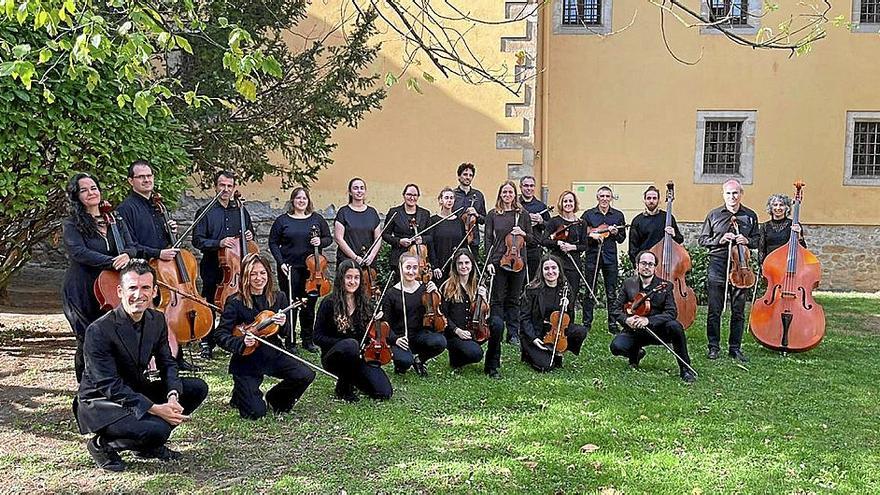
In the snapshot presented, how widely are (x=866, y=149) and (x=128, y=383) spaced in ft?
40.5

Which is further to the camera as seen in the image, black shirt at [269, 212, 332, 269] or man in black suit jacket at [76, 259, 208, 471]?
black shirt at [269, 212, 332, 269]

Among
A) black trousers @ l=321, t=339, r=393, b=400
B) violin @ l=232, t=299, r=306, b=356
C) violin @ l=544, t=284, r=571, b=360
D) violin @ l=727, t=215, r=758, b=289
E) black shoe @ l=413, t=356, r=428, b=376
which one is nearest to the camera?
violin @ l=232, t=299, r=306, b=356

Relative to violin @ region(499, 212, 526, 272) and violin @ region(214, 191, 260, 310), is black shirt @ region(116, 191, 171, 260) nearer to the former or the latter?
violin @ region(214, 191, 260, 310)

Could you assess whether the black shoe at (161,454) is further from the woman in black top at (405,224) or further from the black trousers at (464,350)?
the woman in black top at (405,224)

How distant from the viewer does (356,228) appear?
22.5ft

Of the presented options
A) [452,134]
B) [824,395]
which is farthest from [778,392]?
[452,134]

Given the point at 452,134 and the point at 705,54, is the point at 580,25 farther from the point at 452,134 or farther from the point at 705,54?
the point at 452,134

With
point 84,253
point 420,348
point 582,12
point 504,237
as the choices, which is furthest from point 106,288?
point 582,12

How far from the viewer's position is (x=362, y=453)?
4.39 m

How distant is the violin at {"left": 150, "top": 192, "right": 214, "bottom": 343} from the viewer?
18.0 feet

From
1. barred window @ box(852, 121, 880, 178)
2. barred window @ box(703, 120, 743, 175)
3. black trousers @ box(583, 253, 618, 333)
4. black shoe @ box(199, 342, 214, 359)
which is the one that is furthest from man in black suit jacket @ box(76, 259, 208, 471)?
barred window @ box(852, 121, 880, 178)

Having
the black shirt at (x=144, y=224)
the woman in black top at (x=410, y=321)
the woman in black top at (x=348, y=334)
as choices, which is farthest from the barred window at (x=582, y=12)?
the black shirt at (x=144, y=224)

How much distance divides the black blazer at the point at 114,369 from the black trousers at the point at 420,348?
215 cm

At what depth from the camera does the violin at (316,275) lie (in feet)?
21.6
